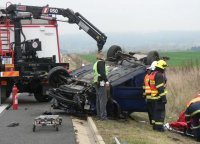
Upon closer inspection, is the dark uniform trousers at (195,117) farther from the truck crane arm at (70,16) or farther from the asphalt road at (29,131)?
the truck crane arm at (70,16)

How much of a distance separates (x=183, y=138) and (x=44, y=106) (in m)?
5.72

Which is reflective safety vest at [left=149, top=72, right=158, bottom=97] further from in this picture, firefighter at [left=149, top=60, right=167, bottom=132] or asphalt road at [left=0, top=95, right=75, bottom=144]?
asphalt road at [left=0, top=95, right=75, bottom=144]

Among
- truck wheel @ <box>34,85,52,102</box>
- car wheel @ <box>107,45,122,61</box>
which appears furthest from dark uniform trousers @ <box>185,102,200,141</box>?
truck wheel @ <box>34,85,52,102</box>

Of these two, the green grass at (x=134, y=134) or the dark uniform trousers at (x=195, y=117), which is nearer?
the green grass at (x=134, y=134)

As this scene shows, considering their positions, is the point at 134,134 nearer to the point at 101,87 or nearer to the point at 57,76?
the point at 101,87

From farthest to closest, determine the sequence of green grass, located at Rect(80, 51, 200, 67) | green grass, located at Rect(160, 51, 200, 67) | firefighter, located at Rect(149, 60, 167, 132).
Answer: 1. green grass, located at Rect(80, 51, 200, 67)
2. green grass, located at Rect(160, 51, 200, 67)
3. firefighter, located at Rect(149, 60, 167, 132)

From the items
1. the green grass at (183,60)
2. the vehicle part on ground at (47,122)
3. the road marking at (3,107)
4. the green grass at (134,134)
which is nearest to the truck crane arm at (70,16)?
the road marking at (3,107)

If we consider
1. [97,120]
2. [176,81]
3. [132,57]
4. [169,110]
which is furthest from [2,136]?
[176,81]

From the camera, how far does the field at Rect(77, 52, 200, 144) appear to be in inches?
442

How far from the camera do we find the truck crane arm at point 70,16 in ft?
61.1

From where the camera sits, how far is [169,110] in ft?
61.9

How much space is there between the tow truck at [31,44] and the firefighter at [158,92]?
5246 millimetres

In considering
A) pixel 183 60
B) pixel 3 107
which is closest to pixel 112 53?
pixel 3 107

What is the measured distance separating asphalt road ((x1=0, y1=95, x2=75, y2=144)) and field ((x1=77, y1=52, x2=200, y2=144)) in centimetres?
78
